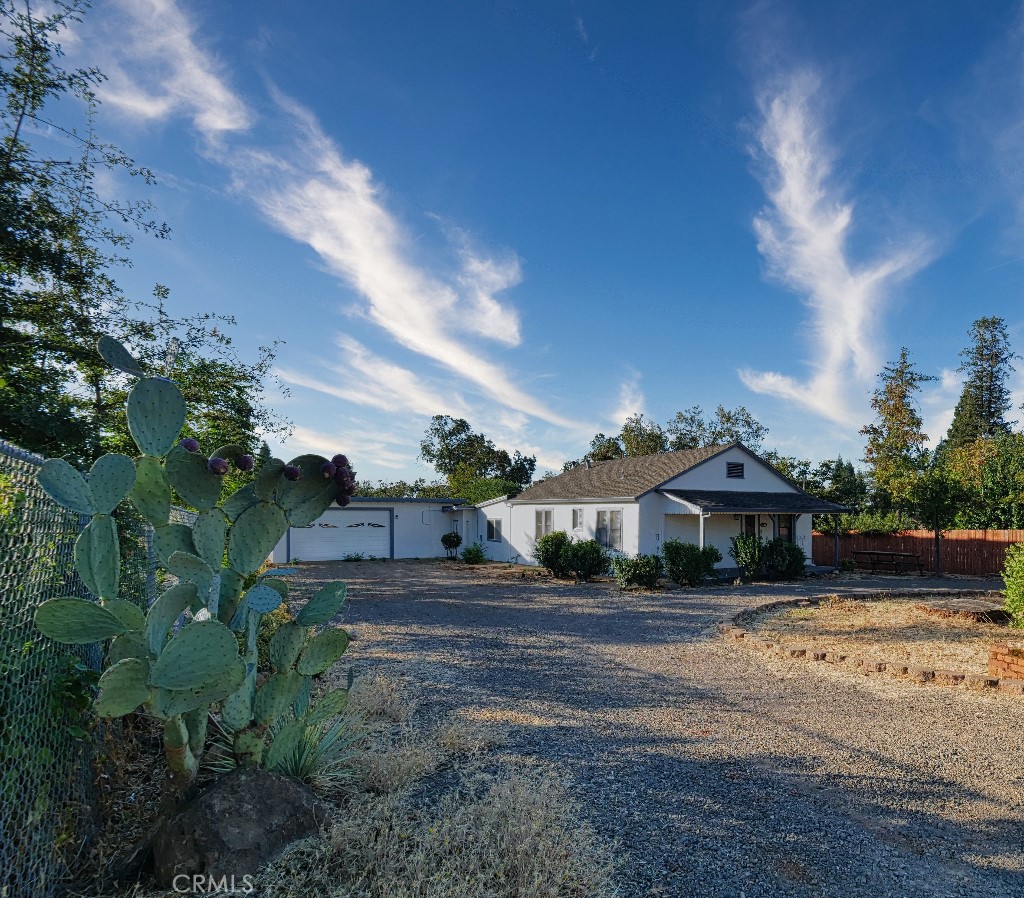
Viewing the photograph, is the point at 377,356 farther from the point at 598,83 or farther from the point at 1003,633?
the point at 1003,633

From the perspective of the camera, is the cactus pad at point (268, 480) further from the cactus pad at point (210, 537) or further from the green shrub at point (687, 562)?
the green shrub at point (687, 562)

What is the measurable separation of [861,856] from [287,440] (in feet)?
55.5

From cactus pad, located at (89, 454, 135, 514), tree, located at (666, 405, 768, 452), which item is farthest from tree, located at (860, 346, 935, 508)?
cactus pad, located at (89, 454, 135, 514)

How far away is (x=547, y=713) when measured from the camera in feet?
18.5

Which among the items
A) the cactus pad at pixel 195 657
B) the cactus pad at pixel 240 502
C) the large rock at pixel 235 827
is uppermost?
the cactus pad at pixel 240 502

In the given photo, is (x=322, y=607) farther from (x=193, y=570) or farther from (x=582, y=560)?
(x=582, y=560)

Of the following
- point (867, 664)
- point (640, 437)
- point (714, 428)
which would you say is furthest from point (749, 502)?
point (714, 428)

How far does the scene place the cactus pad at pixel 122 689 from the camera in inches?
93.3

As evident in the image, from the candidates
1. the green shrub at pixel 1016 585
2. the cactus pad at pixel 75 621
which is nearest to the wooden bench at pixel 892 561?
the green shrub at pixel 1016 585

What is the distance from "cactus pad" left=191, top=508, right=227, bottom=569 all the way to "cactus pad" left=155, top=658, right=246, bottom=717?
2.28 feet

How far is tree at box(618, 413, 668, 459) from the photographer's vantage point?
140 ft

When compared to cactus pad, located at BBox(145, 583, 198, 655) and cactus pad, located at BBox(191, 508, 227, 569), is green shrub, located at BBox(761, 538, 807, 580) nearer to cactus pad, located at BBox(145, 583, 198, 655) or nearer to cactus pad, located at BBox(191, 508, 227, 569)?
cactus pad, located at BBox(191, 508, 227, 569)

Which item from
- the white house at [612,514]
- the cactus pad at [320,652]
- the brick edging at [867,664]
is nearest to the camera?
the cactus pad at [320,652]

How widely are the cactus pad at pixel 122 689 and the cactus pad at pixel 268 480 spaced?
1063mm
